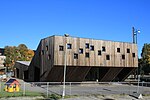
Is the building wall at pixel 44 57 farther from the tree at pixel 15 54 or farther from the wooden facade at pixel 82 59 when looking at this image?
the tree at pixel 15 54

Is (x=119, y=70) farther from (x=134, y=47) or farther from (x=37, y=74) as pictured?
(x=37, y=74)

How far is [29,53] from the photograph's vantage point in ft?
280

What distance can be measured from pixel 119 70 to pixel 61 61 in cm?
1239

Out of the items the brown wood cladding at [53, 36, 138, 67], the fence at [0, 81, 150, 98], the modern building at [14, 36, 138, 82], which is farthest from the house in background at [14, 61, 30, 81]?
the brown wood cladding at [53, 36, 138, 67]

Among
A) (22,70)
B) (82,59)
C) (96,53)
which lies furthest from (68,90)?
(22,70)

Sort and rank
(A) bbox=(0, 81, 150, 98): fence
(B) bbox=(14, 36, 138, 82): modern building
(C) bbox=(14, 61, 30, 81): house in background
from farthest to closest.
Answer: (C) bbox=(14, 61, 30, 81): house in background < (B) bbox=(14, 36, 138, 82): modern building < (A) bbox=(0, 81, 150, 98): fence

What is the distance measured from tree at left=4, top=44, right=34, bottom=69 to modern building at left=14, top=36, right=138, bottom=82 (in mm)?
32245

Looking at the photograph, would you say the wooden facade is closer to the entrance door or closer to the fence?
the entrance door

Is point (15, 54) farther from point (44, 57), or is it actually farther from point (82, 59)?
point (82, 59)

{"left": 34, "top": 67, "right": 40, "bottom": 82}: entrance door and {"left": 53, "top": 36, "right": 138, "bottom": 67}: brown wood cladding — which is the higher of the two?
{"left": 53, "top": 36, "right": 138, "bottom": 67}: brown wood cladding

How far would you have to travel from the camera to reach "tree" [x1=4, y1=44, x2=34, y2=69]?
3063 inches

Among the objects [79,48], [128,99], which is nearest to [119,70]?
[79,48]

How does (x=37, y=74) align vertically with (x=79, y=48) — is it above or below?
below

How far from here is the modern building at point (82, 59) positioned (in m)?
37.7
